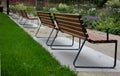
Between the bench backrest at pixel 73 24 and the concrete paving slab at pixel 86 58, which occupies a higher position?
the bench backrest at pixel 73 24

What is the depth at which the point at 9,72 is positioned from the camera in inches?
254

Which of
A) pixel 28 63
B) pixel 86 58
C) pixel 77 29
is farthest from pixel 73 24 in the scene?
pixel 28 63

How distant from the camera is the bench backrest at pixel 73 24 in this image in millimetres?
7594

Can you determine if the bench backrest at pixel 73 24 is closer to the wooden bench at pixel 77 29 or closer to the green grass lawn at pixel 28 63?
the wooden bench at pixel 77 29

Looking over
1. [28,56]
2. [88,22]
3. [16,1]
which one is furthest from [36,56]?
[16,1]

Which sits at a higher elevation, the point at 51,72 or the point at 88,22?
the point at 51,72

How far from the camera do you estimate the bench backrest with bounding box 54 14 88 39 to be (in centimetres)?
759

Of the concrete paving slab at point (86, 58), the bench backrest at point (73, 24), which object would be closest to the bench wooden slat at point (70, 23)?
the bench backrest at point (73, 24)

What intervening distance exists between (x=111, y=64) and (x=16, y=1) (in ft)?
136

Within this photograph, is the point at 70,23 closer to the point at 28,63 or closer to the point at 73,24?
the point at 73,24

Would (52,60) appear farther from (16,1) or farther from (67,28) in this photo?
(16,1)

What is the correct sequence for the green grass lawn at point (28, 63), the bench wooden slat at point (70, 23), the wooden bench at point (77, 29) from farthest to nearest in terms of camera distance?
1. the bench wooden slat at point (70, 23)
2. the wooden bench at point (77, 29)
3. the green grass lawn at point (28, 63)

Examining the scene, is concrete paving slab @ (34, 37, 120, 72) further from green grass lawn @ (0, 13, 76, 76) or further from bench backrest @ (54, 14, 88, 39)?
bench backrest @ (54, 14, 88, 39)

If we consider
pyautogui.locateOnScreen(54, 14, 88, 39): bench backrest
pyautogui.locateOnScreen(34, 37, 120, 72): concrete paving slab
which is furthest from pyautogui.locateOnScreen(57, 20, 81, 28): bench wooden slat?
pyautogui.locateOnScreen(34, 37, 120, 72): concrete paving slab
